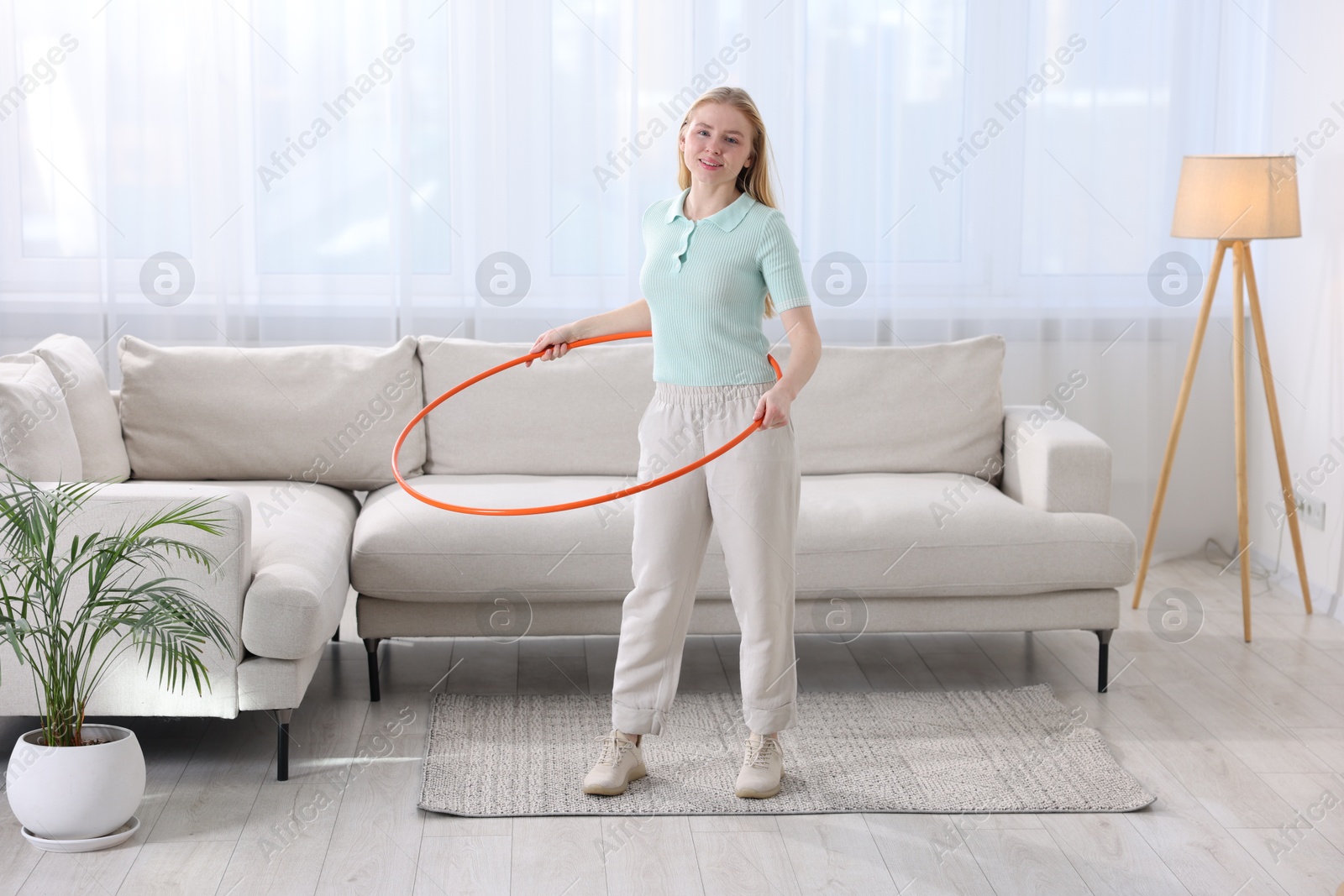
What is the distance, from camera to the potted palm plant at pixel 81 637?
2404 millimetres

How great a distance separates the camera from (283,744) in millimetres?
2771

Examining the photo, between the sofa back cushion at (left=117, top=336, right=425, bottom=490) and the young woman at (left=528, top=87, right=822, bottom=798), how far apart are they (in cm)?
123

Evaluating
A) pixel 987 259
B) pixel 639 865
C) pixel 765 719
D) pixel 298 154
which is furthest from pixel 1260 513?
pixel 298 154

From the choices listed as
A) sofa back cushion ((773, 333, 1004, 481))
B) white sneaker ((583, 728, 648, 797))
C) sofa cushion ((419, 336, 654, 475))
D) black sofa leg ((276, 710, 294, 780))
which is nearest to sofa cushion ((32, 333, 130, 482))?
sofa cushion ((419, 336, 654, 475))

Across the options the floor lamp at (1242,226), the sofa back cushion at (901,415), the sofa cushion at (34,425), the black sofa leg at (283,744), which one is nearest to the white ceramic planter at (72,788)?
the black sofa leg at (283,744)

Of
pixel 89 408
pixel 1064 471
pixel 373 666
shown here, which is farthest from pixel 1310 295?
pixel 89 408

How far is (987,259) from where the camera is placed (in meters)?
4.57

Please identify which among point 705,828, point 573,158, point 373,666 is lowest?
point 705,828

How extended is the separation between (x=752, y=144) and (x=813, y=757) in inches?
50.9

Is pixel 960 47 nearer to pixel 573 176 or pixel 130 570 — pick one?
pixel 573 176

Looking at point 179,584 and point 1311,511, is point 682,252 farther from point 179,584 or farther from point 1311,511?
point 1311,511

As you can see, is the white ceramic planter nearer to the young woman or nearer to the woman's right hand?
the young woman

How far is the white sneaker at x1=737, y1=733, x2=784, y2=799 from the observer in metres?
2.69

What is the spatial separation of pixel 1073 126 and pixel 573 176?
165cm
